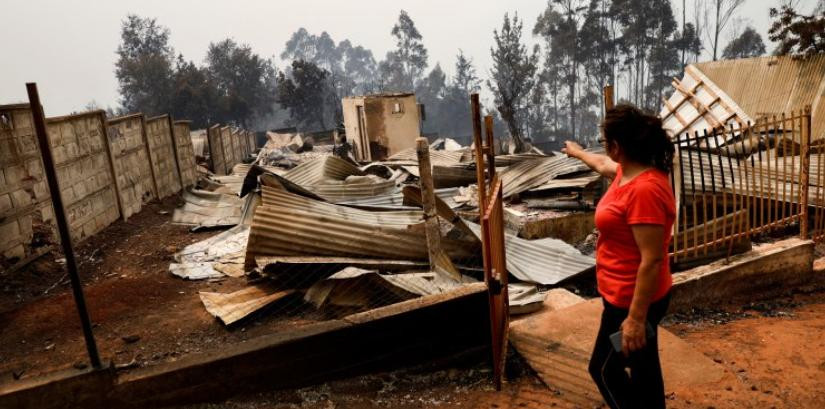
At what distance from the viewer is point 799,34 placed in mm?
16594

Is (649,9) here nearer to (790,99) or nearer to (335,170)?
(790,99)

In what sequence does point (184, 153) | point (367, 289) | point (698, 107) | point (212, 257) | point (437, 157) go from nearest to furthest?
point (367, 289) → point (212, 257) → point (437, 157) → point (184, 153) → point (698, 107)

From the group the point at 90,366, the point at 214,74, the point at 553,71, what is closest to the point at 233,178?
the point at 90,366

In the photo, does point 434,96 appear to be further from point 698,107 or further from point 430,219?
point 430,219

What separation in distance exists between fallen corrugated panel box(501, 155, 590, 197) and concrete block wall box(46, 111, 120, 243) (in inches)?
239

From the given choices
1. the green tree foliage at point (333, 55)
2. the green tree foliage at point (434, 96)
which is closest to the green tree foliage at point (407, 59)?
the green tree foliage at point (434, 96)

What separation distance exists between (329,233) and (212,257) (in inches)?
86.4

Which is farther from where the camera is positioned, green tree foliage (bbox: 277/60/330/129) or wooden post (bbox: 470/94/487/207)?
green tree foliage (bbox: 277/60/330/129)

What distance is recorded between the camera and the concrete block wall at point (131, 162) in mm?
8422

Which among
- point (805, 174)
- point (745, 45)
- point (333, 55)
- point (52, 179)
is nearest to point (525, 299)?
point (805, 174)

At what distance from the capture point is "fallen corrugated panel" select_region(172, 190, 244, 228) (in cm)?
827

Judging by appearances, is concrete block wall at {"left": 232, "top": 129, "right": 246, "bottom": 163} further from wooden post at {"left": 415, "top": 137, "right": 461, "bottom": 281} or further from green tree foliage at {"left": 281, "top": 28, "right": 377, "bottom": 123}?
green tree foliage at {"left": 281, "top": 28, "right": 377, "bottom": 123}

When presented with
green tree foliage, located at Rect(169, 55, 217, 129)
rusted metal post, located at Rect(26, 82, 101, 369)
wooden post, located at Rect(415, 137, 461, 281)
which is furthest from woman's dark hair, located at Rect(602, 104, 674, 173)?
green tree foliage, located at Rect(169, 55, 217, 129)

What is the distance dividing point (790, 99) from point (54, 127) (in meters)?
17.2
